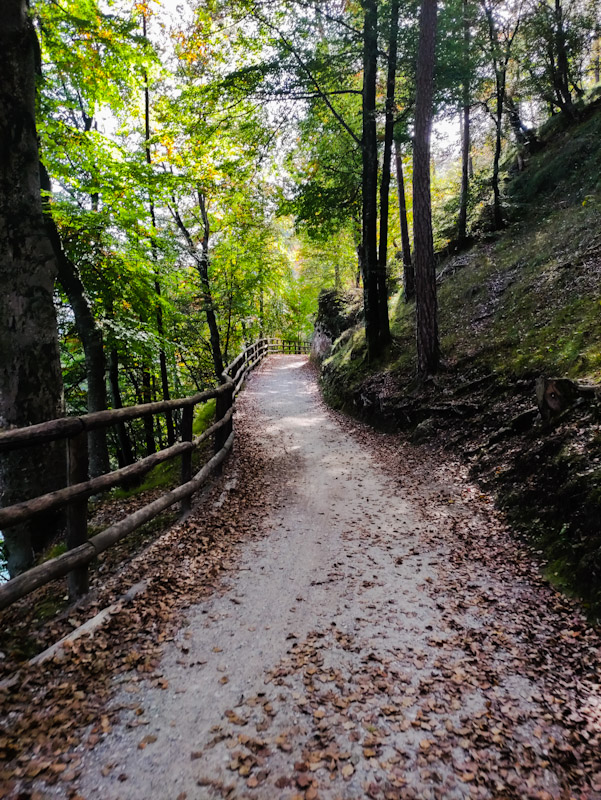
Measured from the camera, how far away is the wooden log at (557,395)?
224 inches

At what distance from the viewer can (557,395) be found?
5.86 metres

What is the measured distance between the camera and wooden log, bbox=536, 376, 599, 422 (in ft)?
18.7

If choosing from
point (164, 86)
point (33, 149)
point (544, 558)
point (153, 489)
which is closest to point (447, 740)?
point (544, 558)

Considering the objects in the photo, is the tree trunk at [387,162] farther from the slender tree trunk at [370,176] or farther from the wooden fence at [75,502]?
the wooden fence at [75,502]

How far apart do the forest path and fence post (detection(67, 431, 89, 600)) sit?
3.44 ft

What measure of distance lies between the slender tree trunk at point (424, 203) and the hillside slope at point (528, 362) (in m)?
0.67

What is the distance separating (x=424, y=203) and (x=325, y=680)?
9271 mm

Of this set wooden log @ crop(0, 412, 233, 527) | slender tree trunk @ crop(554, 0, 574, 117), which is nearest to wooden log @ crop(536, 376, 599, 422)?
wooden log @ crop(0, 412, 233, 527)

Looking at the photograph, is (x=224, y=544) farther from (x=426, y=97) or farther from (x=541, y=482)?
(x=426, y=97)

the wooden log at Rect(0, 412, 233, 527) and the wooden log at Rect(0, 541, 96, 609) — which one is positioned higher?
the wooden log at Rect(0, 412, 233, 527)

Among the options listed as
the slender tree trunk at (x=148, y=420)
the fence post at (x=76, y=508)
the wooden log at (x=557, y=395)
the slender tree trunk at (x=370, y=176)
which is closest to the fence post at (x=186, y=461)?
the fence post at (x=76, y=508)

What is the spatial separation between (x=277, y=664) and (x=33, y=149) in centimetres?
598

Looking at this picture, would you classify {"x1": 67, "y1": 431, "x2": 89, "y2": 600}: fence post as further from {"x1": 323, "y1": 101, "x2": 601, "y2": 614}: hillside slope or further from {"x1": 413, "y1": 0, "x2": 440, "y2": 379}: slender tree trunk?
{"x1": 413, "y1": 0, "x2": 440, "y2": 379}: slender tree trunk

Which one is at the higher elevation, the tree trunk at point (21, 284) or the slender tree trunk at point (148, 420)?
the tree trunk at point (21, 284)
